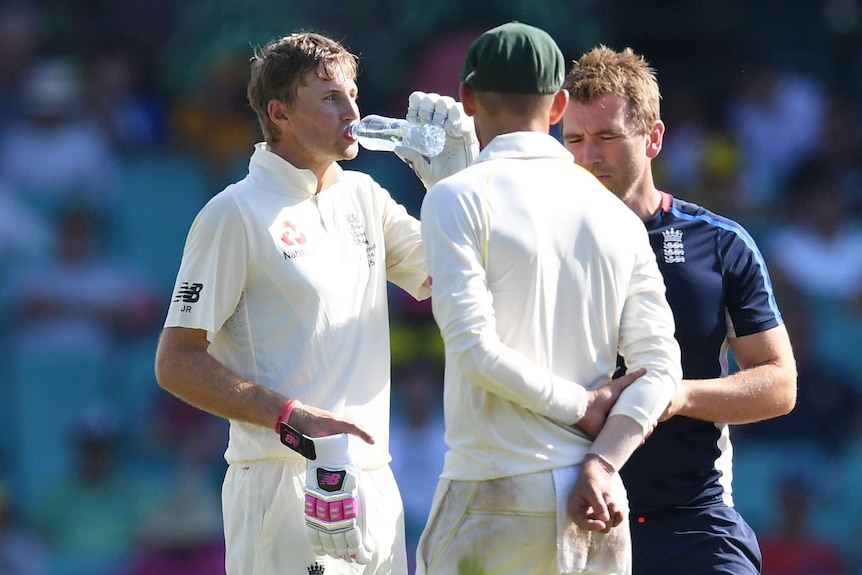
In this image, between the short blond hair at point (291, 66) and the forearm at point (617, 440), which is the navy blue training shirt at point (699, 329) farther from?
the short blond hair at point (291, 66)

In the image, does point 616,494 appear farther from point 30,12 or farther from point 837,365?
point 30,12

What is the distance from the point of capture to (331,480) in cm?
360

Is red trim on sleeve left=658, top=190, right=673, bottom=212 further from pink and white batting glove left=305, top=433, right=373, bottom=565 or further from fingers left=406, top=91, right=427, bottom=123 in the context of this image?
pink and white batting glove left=305, top=433, right=373, bottom=565

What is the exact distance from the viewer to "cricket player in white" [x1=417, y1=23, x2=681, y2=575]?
304 centimetres

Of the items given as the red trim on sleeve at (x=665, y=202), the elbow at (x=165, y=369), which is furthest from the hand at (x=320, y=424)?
the red trim on sleeve at (x=665, y=202)

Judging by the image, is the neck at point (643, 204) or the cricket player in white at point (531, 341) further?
the neck at point (643, 204)

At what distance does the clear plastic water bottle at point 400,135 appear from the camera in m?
4.02

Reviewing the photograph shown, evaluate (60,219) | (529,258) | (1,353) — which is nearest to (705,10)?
(60,219)

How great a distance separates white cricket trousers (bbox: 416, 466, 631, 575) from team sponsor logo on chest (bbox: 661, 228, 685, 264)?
983 millimetres

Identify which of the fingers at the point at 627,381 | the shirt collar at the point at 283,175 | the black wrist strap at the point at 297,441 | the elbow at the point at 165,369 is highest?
the shirt collar at the point at 283,175

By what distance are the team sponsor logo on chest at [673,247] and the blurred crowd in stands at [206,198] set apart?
404 centimetres

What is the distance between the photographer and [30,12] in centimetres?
992

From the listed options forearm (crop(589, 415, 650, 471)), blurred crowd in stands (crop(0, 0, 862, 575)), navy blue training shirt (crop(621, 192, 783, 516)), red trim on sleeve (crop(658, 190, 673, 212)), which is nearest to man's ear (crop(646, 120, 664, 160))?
red trim on sleeve (crop(658, 190, 673, 212))

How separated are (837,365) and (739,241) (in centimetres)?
544
